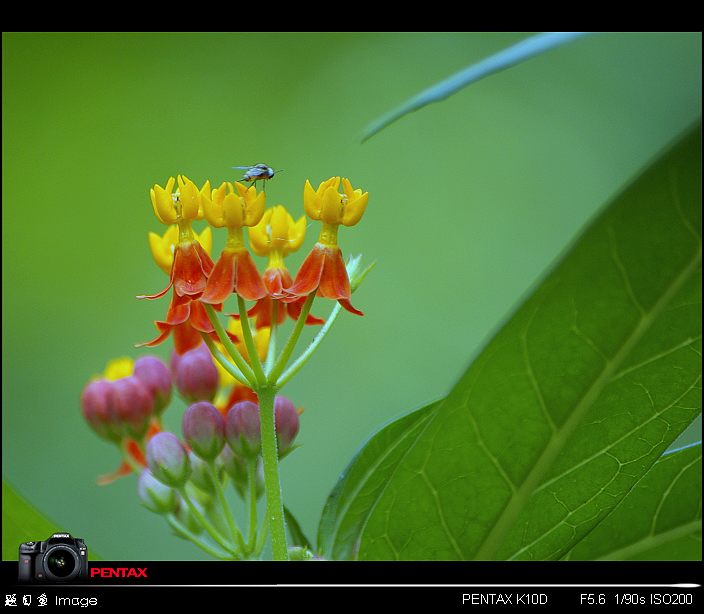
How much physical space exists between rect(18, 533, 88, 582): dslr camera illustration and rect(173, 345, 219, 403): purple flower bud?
0.26m

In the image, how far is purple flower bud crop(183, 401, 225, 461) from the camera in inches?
43.1

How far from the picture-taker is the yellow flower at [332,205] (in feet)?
3.42

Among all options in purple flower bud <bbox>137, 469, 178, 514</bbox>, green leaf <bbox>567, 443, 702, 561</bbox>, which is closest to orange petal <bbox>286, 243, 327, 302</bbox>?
purple flower bud <bbox>137, 469, 178, 514</bbox>

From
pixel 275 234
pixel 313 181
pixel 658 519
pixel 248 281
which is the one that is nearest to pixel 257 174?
pixel 275 234

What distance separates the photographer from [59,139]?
2.92 m

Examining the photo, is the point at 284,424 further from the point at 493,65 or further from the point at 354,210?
the point at 493,65

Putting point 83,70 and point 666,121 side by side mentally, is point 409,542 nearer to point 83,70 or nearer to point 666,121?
point 83,70

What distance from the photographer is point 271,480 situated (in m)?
0.95

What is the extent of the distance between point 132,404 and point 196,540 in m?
0.25
